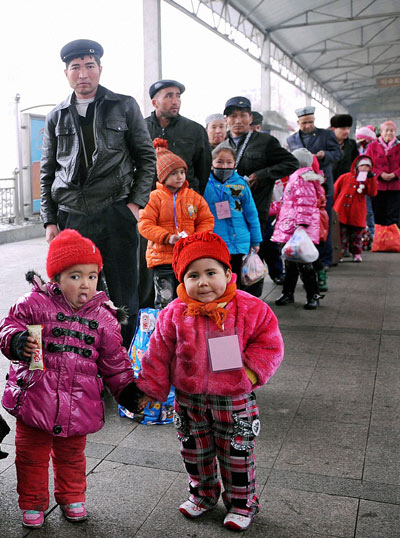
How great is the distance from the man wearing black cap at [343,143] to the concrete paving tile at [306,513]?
6.60 metres

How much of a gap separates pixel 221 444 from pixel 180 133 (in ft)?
8.77

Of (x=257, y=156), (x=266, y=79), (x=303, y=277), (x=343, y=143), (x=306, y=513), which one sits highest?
(x=266, y=79)

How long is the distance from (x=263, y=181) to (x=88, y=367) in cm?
335

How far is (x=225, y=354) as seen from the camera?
226 cm

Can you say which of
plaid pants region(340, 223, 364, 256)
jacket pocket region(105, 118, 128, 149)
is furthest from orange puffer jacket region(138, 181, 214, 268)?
plaid pants region(340, 223, 364, 256)

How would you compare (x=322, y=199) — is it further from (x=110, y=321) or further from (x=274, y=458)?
(x=110, y=321)

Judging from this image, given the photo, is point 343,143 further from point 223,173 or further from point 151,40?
point 223,173

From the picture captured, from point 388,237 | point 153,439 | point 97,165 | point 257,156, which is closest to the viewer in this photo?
point 153,439

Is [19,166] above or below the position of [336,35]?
below

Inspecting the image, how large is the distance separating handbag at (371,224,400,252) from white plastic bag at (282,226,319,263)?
→ 4.46 metres

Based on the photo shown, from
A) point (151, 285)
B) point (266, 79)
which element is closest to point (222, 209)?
point (151, 285)

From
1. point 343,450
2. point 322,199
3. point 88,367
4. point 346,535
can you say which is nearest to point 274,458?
point 343,450

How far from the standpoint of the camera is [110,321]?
2434 millimetres

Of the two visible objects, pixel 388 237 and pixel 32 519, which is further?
pixel 388 237
